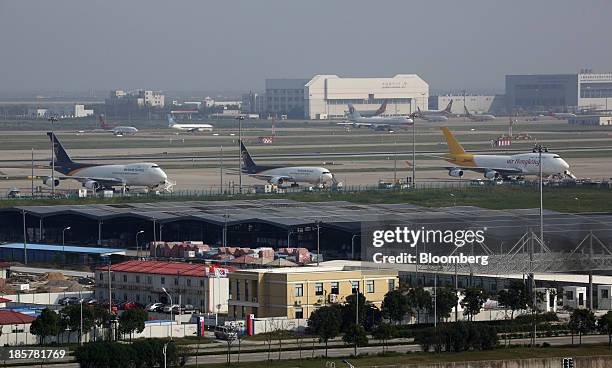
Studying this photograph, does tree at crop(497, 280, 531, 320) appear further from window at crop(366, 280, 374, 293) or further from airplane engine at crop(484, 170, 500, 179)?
airplane engine at crop(484, 170, 500, 179)

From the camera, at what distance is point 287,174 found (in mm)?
Result: 114188

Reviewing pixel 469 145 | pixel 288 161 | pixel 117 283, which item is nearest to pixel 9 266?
pixel 117 283

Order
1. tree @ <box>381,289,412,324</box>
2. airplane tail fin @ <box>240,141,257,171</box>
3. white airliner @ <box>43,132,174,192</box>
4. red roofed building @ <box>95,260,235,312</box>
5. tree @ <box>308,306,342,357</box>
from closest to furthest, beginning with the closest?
tree @ <box>308,306,342,357</box> → tree @ <box>381,289,412,324</box> → red roofed building @ <box>95,260,235,312</box> → white airliner @ <box>43,132,174,192</box> → airplane tail fin @ <box>240,141,257,171</box>

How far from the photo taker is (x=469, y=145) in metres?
172

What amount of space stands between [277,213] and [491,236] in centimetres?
2448

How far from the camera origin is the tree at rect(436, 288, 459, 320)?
55.3 metres

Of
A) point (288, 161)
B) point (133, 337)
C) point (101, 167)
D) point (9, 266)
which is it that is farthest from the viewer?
point (288, 161)

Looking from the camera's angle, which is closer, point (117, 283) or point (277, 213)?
point (117, 283)

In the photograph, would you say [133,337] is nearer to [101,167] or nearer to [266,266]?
[266,266]

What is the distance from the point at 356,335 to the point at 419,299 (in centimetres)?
613

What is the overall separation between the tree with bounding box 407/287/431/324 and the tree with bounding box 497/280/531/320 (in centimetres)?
272

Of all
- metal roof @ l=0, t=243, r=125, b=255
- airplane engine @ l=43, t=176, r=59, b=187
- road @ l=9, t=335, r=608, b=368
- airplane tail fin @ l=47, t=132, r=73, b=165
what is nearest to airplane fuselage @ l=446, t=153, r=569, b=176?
airplane tail fin @ l=47, t=132, r=73, b=165

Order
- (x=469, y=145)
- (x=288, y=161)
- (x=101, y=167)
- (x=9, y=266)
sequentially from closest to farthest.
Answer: (x=9, y=266), (x=101, y=167), (x=288, y=161), (x=469, y=145)

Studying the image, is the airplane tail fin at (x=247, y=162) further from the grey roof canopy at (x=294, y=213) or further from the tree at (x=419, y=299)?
the tree at (x=419, y=299)
